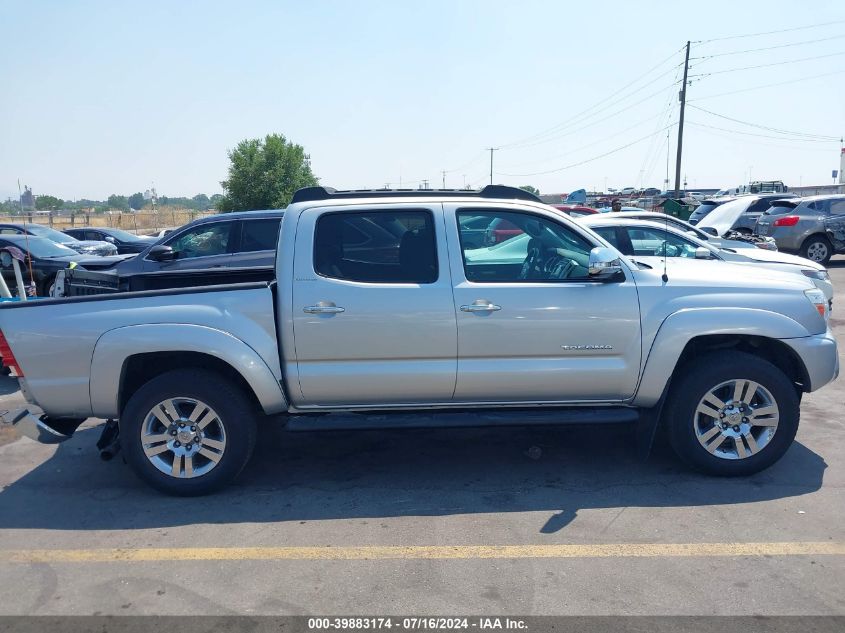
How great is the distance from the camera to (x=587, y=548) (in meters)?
4.12

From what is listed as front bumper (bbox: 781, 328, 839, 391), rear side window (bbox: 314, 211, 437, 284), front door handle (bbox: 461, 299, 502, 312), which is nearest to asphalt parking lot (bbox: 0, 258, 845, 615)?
front bumper (bbox: 781, 328, 839, 391)

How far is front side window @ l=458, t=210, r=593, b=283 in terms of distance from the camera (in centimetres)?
495

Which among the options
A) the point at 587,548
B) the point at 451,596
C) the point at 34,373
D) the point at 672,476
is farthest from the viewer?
the point at 672,476

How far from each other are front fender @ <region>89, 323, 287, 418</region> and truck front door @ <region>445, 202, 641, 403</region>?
52.2 inches

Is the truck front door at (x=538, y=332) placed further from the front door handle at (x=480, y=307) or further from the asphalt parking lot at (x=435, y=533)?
the asphalt parking lot at (x=435, y=533)

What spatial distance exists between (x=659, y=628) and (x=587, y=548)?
795 millimetres

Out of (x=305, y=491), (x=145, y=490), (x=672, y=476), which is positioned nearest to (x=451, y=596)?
(x=305, y=491)

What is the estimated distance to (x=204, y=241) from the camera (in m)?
10.4

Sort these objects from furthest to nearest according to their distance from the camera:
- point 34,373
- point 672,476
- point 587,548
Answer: point 672,476, point 34,373, point 587,548

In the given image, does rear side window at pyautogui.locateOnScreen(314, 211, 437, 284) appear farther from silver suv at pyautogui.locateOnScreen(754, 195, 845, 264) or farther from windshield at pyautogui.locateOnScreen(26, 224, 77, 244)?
silver suv at pyautogui.locateOnScreen(754, 195, 845, 264)

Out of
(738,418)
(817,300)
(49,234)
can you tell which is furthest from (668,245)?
(49,234)

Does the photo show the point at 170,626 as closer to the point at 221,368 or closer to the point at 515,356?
the point at 221,368

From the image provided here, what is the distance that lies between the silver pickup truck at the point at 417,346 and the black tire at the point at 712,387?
12 millimetres

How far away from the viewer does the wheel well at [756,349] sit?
5.05m
